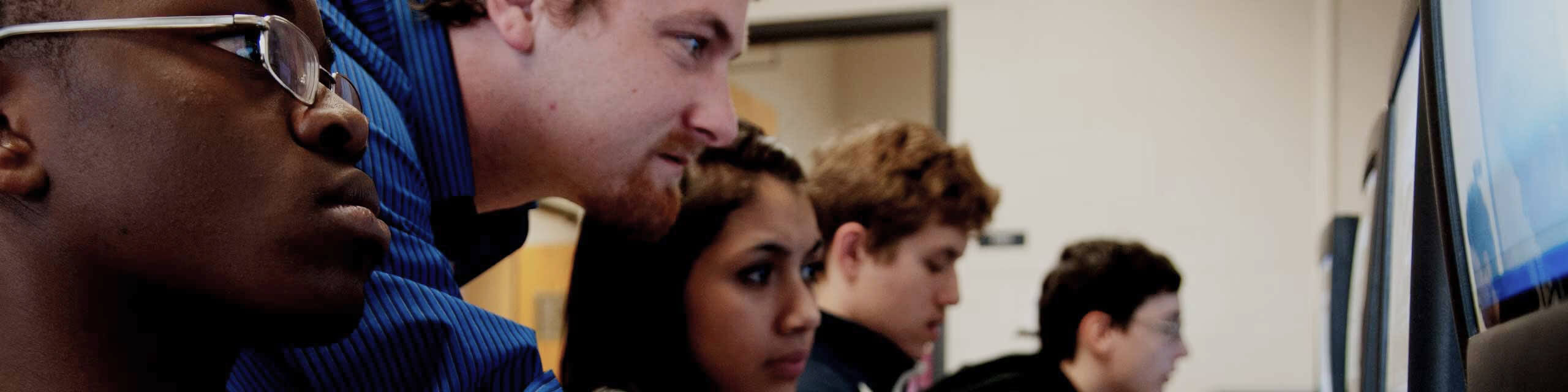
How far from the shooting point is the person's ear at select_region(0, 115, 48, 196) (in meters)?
0.44

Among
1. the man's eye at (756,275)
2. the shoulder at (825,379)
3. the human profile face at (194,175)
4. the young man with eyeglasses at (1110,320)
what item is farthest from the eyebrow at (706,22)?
the young man with eyeglasses at (1110,320)

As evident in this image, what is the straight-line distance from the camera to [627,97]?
0.95 m

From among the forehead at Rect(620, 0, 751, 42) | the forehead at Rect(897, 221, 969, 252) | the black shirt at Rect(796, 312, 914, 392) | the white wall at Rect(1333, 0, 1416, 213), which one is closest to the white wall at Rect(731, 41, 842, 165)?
the white wall at Rect(1333, 0, 1416, 213)

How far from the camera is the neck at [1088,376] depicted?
6.98 feet

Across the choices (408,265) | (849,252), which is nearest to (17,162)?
(408,265)

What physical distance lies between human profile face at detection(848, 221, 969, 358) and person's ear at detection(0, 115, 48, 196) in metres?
1.50

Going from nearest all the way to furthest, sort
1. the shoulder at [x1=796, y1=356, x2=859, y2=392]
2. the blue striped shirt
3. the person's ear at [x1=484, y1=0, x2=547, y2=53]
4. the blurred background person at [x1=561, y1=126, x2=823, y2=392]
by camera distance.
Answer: the blue striped shirt
the person's ear at [x1=484, y1=0, x2=547, y2=53]
the blurred background person at [x1=561, y1=126, x2=823, y2=392]
the shoulder at [x1=796, y1=356, x2=859, y2=392]

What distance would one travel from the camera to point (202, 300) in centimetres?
46

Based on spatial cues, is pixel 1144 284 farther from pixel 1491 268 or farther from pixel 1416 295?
pixel 1491 268

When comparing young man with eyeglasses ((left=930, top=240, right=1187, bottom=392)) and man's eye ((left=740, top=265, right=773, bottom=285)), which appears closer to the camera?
man's eye ((left=740, top=265, right=773, bottom=285))

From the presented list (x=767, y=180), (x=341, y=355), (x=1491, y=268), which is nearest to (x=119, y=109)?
(x=341, y=355)

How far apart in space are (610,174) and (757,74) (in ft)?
17.4

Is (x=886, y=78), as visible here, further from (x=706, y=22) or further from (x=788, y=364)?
(x=706, y=22)

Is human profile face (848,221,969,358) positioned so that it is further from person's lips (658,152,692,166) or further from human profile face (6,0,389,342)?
human profile face (6,0,389,342)
